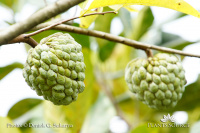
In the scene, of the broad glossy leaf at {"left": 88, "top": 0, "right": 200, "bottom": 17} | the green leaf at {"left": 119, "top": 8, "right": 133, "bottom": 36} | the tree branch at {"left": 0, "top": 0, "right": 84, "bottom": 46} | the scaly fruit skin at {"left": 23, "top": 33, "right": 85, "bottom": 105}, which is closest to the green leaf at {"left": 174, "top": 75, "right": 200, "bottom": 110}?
the green leaf at {"left": 119, "top": 8, "right": 133, "bottom": 36}

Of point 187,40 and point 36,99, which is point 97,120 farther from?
point 187,40

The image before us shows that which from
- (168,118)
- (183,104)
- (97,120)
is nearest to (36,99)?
(97,120)

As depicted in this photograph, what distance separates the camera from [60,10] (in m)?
0.79

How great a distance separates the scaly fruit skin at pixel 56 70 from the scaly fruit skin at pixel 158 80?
405 mm

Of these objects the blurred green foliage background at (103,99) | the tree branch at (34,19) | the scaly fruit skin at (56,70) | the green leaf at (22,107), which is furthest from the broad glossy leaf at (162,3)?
the green leaf at (22,107)

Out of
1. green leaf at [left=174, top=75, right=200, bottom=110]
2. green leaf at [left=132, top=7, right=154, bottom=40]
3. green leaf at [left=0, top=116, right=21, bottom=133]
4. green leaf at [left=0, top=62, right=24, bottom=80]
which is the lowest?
green leaf at [left=0, top=116, right=21, bottom=133]

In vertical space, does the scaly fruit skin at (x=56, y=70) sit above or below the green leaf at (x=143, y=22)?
below

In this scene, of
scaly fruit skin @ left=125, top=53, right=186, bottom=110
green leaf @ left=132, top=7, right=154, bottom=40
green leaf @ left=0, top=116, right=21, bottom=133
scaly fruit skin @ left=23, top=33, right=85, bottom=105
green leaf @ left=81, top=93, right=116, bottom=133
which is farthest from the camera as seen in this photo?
green leaf @ left=132, top=7, right=154, bottom=40

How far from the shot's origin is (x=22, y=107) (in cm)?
202

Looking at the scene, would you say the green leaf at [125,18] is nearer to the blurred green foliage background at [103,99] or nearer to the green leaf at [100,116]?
the blurred green foliage background at [103,99]

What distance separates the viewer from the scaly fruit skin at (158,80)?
1438mm

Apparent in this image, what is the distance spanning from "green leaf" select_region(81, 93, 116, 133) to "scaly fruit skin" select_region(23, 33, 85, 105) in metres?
0.82

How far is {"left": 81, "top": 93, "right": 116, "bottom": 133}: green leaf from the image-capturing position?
195cm

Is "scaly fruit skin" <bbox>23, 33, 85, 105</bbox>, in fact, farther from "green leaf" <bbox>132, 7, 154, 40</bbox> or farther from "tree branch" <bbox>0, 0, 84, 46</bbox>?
"green leaf" <bbox>132, 7, 154, 40</bbox>
